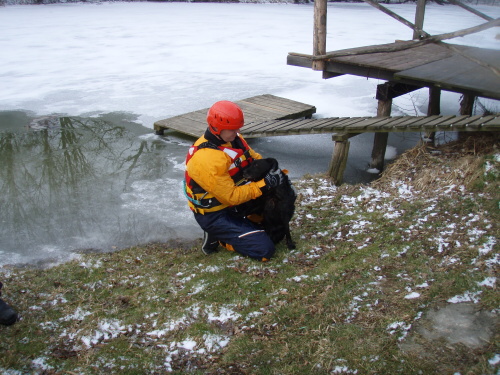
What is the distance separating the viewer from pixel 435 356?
2785 mm

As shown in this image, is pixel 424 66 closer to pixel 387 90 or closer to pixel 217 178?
pixel 387 90

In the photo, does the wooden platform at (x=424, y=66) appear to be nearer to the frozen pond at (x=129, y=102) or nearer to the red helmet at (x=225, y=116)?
the frozen pond at (x=129, y=102)

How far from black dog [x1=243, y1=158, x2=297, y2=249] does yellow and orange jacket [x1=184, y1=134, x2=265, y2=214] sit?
0.11m

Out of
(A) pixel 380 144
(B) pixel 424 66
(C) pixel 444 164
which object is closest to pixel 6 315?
(C) pixel 444 164

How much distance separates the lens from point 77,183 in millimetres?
6484

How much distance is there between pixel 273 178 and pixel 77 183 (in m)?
3.38

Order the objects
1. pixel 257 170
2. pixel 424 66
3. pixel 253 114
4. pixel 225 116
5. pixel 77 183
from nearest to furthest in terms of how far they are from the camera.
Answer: pixel 225 116
pixel 257 170
pixel 77 183
pixel 424 66
pixel 253 114

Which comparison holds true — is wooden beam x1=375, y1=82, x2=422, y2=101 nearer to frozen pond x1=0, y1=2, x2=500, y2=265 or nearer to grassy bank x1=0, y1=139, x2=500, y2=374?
frozen pond x1=0, y1=2, x2=500, y2=265

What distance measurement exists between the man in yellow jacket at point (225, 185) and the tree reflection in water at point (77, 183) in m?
1.12

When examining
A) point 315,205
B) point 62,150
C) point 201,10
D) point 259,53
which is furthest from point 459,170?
point 201,10

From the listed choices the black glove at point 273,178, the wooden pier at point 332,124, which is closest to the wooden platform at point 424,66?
the wooden pier at point 332,124

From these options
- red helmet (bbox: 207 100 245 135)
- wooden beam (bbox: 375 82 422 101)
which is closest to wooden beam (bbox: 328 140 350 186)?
wooden beam (bbox: 375 82 422 101)

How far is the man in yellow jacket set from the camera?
4047mm

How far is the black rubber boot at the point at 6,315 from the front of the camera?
3.50 meters
